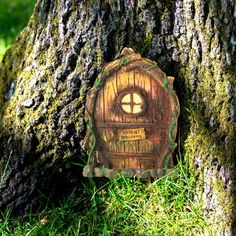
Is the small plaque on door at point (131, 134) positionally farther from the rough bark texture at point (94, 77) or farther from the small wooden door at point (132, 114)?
the rough bark texture at point (94, 77)

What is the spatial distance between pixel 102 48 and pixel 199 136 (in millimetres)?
639

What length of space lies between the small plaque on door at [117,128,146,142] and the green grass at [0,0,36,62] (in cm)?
233

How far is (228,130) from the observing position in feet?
10.4

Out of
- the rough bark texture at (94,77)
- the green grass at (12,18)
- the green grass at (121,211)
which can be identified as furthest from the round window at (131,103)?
the green grass at (12,18)

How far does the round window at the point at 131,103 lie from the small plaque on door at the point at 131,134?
8 cm

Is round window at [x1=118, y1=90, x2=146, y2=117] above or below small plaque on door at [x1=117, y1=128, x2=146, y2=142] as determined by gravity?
above

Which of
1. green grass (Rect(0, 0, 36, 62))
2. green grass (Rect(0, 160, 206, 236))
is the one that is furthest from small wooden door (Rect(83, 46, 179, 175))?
green grass (Rect(0, 0, 36, 62))

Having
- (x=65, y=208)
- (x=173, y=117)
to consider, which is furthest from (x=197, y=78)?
(x=65, y=208)

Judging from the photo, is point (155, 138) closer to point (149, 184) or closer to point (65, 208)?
point (149, 184)

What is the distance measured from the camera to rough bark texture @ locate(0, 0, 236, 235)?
3.18 m

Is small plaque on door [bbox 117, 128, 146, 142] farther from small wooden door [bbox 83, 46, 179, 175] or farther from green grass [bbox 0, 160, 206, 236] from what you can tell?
green grass [bbox 0, 160, 206, 236]

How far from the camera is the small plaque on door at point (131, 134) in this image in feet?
11.2

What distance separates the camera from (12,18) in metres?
6.43

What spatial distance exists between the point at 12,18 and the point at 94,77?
320 centimetres
